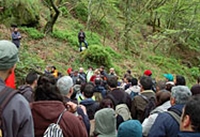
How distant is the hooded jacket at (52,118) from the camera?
315 centimetres

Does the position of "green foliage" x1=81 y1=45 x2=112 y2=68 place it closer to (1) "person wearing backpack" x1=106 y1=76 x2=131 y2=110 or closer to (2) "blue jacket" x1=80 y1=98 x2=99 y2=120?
(1) "person wearing backpack" x1=106 y1=76 x2=131 y2=110

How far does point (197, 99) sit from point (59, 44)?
17.4m

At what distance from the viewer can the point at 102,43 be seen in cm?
2470

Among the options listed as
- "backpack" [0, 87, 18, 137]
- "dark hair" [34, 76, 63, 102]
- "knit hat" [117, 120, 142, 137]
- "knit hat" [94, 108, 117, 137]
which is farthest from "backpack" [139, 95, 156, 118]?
"backpack" [0, 87, 18, 137]

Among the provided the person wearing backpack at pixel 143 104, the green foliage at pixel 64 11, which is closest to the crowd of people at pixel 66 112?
the person wearing backpack at pixel 143 104

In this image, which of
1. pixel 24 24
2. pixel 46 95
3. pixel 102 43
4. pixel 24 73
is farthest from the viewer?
pixel 102 43

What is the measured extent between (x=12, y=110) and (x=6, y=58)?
425 mm

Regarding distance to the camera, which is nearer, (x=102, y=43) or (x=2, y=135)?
→ (x=2, y=135)

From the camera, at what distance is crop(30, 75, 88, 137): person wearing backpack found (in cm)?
315

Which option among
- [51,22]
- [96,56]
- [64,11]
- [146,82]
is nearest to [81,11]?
[64,11]

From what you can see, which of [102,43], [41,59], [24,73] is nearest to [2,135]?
[24,73]

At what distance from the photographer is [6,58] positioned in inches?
97.1

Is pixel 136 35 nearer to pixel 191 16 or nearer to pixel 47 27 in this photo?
pixel 191 16

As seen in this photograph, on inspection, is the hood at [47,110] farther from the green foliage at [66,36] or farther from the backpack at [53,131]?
the green foliage at [66,36]
